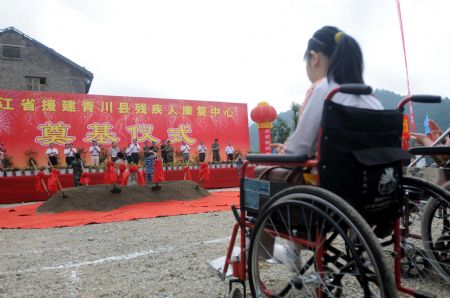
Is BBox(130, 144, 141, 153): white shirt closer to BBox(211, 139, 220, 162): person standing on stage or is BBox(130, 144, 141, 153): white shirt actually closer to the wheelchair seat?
BBox(211, 139, 220, 162): person standing on stage

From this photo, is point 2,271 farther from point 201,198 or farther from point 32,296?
point 201,198

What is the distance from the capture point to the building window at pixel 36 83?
13.4 meters

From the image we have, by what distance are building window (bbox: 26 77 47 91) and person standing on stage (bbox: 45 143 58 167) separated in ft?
20.8

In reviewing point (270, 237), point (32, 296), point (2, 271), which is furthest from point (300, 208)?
point (2, 271)

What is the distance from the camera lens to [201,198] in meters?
7.27

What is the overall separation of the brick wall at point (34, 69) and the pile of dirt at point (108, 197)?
8517 mm

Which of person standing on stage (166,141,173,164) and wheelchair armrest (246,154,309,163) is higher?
person standing on stage (166,141,173,164)

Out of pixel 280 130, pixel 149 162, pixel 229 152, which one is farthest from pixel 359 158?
pixel 280 130

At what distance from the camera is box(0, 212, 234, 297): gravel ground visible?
1915mm

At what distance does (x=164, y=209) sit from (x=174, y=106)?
15.6 ft

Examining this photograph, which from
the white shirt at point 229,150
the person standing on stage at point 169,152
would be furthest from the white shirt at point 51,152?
the white shirt at point 229,150

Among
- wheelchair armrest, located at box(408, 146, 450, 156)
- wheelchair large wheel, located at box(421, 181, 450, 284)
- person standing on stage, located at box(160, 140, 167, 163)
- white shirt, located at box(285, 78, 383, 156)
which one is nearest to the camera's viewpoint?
white shirt, located at box(285, 78, 383, 156)

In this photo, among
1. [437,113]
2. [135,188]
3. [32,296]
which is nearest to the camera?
[32,296]

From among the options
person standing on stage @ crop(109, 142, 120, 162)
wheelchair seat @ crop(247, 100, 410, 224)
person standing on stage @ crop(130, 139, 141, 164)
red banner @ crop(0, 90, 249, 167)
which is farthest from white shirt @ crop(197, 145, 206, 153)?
wheelchair seat @ crop(247, 100, 410, 224)
